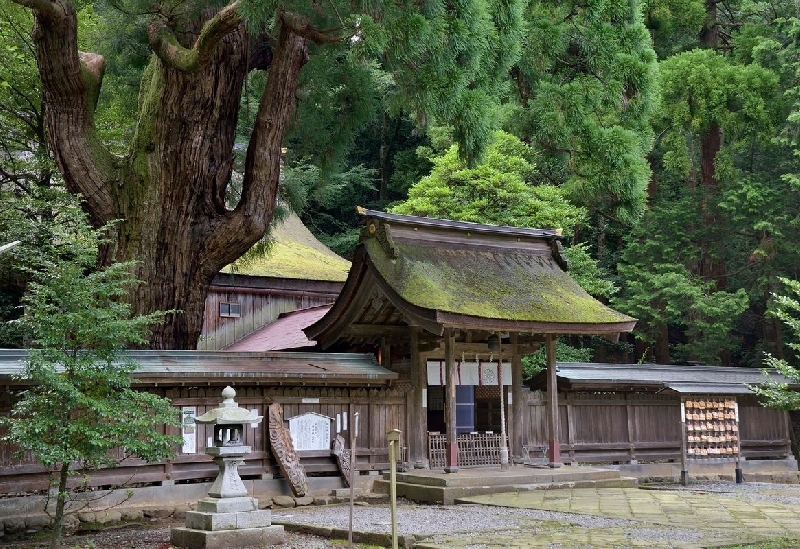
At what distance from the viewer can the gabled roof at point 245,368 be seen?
12.6 meters

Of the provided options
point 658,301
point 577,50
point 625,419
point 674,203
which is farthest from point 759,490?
point 674,203

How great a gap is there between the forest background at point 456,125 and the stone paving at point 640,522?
4.65 metres

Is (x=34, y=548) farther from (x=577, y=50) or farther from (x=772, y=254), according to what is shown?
(x=772, y=254)

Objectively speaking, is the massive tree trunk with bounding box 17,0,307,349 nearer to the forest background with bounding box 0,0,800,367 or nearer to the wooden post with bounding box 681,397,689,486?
the forest background with bounding box 0,0,800,367

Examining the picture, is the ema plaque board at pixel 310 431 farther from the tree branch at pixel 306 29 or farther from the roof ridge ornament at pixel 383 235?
the tree branch at pixel 306 29

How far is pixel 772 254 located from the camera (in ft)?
83.6

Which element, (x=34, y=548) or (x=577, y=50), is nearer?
(x=34, y=548)

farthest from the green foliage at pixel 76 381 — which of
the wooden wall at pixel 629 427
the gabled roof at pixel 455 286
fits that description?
the wooden wall at pixel 629 427

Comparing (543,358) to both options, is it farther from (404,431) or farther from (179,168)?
(179,168)

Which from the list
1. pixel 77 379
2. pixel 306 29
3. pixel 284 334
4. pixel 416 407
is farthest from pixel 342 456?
pixel 306 29

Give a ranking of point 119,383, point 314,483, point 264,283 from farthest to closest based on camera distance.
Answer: point 264,283 → point 314,483 → point 119,383

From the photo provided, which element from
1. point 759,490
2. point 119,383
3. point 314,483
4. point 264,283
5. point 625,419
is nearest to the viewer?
point 119,383

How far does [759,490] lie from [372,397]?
7.24 metres

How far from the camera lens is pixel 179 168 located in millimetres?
14102
